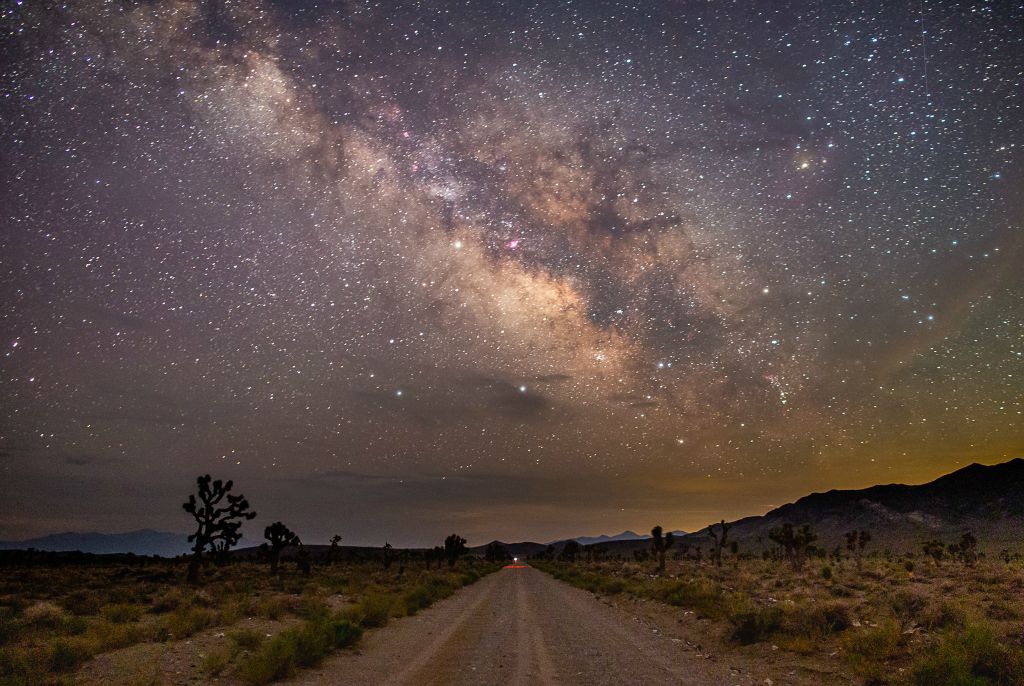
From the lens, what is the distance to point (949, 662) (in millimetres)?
9438

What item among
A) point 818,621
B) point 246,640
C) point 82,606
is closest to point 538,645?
point 246,640

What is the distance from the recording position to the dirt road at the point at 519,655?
10.8 metres

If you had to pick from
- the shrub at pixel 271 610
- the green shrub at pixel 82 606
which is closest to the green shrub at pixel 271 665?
the shrub at pixel 271 610

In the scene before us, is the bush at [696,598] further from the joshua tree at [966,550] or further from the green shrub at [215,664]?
the joshua tree at [966,550]

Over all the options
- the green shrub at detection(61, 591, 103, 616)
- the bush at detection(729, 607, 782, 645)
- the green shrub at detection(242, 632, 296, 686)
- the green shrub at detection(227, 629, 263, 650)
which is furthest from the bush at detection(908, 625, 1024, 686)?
the green shrub at detection(61, 591, 103, 616)

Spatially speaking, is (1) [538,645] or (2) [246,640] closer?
(2) [246,640]

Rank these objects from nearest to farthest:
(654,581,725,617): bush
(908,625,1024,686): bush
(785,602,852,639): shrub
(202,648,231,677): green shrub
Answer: (908,625,1024,686): bush, (202,648,231,677): green shrub, (785,602,852,639): shrub, (654,581,725,617): bush

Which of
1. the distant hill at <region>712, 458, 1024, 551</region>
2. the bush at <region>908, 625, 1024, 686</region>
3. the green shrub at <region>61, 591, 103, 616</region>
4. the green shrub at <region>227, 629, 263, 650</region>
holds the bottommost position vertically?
the distant hill at <region>712, 458, 1024, 551</region>

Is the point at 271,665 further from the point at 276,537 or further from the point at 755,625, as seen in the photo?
the point at 276,537

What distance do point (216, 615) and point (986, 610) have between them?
922 inches

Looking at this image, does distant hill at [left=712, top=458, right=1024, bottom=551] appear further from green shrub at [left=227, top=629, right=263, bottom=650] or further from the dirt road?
green shrub at [left=227, top=629, right=263, bottom=650]

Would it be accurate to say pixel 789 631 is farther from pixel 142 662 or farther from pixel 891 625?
pixel 142 662

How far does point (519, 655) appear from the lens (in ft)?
42.7

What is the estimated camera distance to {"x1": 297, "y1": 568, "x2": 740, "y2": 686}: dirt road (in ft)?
35.3
